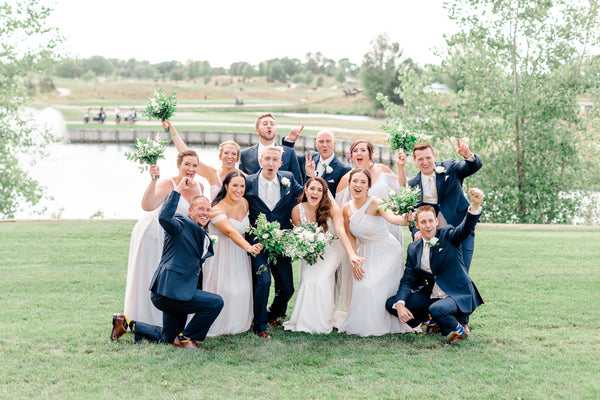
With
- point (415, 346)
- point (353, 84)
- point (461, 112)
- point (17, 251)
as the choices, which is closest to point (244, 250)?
point (415, 346)

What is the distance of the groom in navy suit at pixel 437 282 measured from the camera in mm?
6871

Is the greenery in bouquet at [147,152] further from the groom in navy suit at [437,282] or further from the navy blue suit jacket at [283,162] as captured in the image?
the groom in navy suit at [437,282]

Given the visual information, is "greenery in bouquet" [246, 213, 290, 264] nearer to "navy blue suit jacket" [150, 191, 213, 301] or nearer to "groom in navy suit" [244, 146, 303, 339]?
"groom in navy suit" [244, 146, 303, 339]

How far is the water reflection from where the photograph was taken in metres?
24.1

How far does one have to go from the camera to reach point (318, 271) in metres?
7.49

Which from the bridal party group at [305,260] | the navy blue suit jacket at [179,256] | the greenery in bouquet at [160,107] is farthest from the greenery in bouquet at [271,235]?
the greenery in bouquet at [160,107]

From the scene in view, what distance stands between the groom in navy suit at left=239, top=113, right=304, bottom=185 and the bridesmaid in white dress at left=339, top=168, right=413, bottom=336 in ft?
3.35

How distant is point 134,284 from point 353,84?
422 ft

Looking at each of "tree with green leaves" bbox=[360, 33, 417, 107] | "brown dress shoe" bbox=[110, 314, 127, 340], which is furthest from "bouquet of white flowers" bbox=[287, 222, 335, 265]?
"tree with green leaves" bbox=[360, 33, 417, 107]

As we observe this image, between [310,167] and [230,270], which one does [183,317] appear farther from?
[310,167]

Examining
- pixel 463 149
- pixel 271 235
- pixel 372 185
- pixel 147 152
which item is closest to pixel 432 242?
pixel 463 149

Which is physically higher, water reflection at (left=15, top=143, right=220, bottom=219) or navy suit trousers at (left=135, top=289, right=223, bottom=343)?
navy suit trousers at (left=135, top=289, right=223, bottom=343)

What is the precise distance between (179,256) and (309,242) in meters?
1.51

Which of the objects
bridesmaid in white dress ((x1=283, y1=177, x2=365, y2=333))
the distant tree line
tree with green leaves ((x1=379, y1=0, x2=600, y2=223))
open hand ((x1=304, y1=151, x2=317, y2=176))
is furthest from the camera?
the distant tree line
